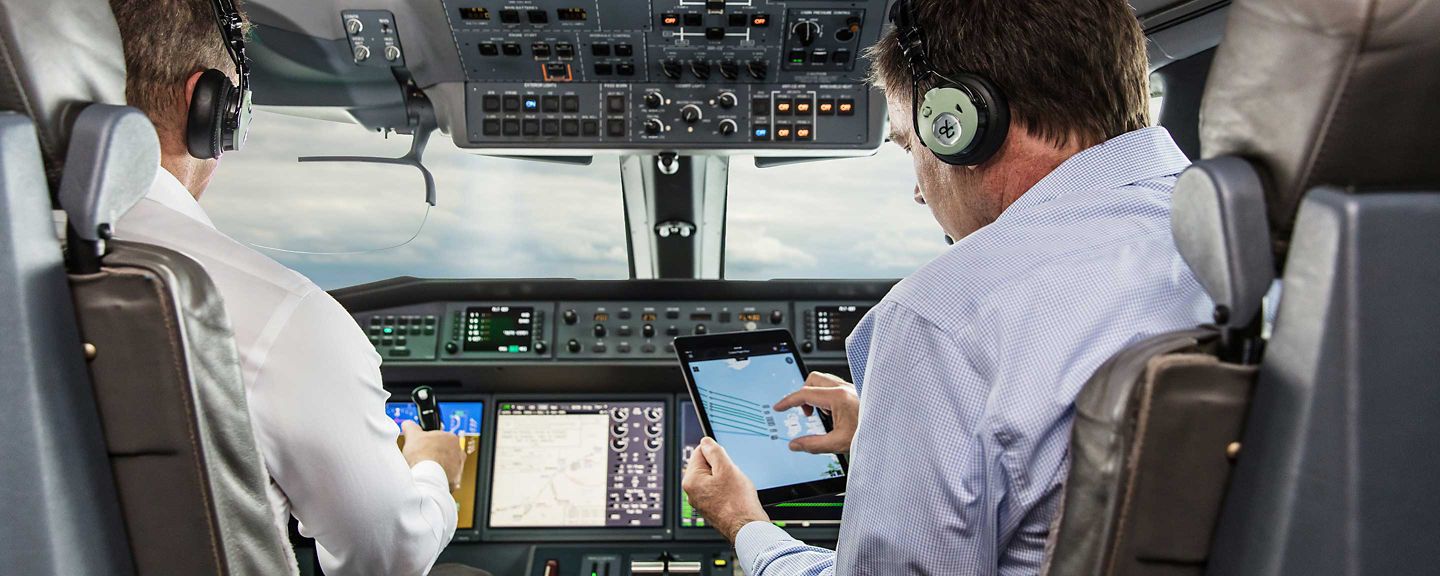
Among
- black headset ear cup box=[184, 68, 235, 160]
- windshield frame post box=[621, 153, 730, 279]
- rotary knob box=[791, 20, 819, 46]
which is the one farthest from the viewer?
windshield frame post box=[621, 153, 730, 279]

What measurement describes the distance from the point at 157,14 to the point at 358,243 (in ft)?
5.60

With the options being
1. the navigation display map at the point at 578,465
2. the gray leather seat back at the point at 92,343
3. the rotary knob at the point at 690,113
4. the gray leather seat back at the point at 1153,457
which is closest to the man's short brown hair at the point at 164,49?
the gray leather seat back at the point at 92,343

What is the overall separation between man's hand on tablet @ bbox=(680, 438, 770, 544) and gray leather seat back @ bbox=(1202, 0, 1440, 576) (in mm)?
936

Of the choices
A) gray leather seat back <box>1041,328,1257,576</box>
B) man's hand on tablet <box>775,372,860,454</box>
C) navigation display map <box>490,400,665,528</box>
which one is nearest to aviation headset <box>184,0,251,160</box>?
man's hand on tablet <box>775,372,860,454</box>

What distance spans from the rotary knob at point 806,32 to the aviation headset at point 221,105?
118 centimetres

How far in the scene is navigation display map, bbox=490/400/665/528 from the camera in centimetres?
236

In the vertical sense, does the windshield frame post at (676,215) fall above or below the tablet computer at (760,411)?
above

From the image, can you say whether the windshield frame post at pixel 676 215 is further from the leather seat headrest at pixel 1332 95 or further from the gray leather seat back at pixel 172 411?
the leather seat headrest at pixel 1332 95

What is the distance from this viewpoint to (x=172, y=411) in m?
0.75

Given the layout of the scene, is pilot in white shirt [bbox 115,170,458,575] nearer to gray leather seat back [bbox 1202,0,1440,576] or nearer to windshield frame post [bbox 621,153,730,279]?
gray leather seat back [bbox 1202,0,1440,576]

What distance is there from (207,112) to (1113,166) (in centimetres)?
104

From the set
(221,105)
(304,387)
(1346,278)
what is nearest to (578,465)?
(304,387)

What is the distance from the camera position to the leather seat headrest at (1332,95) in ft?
1.90

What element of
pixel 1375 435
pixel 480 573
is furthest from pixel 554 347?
pixel 1375 435
